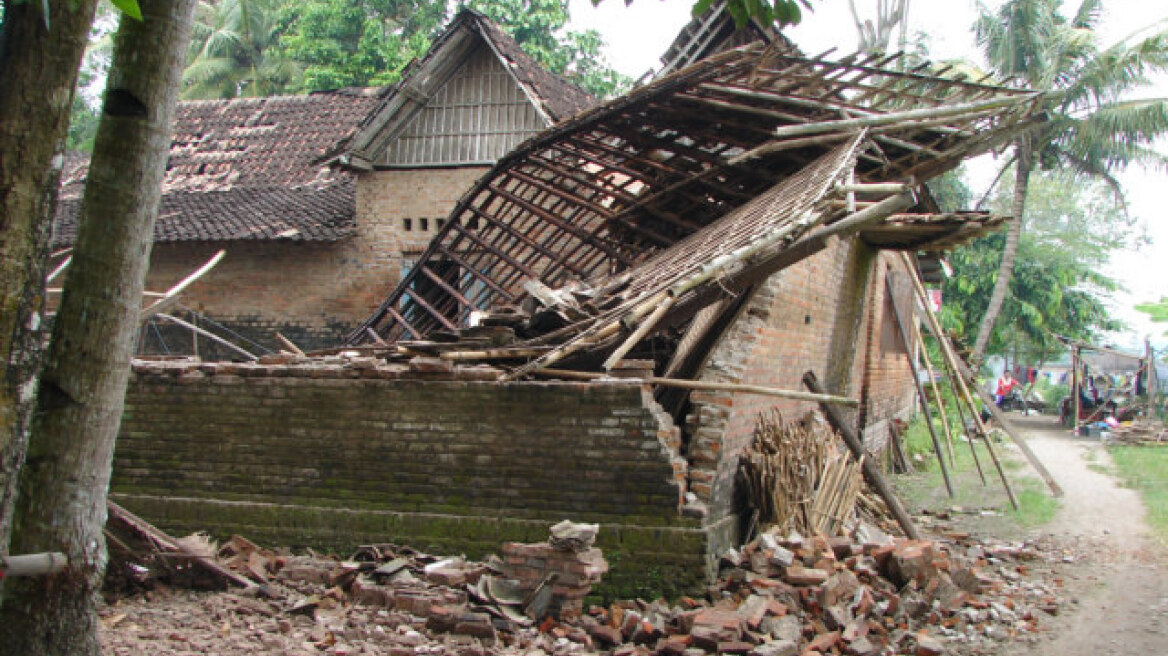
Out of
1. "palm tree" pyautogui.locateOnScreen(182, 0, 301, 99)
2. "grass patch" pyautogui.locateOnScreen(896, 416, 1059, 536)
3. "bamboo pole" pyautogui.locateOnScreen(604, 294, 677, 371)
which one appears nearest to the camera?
"bamboo pole" pyautogui.locateOnScreen(604, 294, 677, 371)

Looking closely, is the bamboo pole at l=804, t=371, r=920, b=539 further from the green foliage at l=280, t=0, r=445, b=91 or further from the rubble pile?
the green foliage at l=280, t=0, r=445, b=91

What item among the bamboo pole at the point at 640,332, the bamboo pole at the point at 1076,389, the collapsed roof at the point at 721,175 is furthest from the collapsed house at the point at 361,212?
the bamboo pole at the point at 1076,389

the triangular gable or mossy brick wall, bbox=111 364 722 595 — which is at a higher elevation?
the triangular gable

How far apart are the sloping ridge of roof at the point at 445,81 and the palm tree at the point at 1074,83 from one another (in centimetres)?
1362

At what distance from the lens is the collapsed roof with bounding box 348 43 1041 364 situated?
6750mm

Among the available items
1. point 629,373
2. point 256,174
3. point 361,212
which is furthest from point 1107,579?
point 256,174

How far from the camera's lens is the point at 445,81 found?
50.5ft

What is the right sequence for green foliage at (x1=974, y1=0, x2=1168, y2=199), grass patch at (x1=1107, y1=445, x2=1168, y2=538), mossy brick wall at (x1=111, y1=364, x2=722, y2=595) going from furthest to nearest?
green foliage at (x1=974, y1=0, x2=1168, y2=199)
grass patch at (x1=1107, y1=445, x2=1168, y2=538)
mossy brick wall at (x1=111, y1=364, x2=722, y2=595)

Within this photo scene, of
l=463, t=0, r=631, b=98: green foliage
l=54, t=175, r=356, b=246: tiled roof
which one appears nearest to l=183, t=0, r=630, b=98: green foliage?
l=463, t=0, r=631, b=98: green foliage

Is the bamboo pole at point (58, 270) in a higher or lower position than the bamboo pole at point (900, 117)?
lower

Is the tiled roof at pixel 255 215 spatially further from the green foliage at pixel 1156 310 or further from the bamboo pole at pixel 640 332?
the green foliage at pixel 1156 310

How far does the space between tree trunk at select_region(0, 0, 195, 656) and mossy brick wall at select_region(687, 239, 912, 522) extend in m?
3.91

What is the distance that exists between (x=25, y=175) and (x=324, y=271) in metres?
12.3

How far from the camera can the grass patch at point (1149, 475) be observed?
10901 mm
